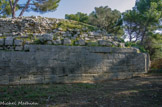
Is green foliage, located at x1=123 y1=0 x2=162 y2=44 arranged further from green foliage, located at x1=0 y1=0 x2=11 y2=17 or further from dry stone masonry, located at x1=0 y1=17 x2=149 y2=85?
green foliage, located at x1=0 y1=0 x2=11 y2=17

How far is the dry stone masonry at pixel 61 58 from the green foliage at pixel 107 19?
15.9m

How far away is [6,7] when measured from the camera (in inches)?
754

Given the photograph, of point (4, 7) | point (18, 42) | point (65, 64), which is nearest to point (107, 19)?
point (4, 7)

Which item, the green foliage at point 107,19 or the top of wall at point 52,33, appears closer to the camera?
the top of wall at point 52,33

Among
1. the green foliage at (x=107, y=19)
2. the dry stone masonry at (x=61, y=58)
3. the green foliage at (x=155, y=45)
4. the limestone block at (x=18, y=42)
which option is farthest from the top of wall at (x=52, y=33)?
the green foliage at (x=107, y=19)

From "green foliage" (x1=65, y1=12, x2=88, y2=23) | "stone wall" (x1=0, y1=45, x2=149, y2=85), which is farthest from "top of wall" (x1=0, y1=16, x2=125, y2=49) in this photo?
"green foliage" (x1=65, y1=12, x2=88, y2=23)

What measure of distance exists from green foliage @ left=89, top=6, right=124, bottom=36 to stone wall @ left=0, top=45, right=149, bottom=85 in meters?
16.5

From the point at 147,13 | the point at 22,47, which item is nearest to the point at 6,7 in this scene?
the point at 22,47

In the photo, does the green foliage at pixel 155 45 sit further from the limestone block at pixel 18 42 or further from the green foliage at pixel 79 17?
the limestone block at pixel 18 42

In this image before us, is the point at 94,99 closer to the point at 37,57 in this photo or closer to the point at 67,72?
the point at 67,72

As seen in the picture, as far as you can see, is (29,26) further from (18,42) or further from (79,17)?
(79,17)

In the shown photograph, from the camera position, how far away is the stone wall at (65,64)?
5.22 m

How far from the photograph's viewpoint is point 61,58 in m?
5.71

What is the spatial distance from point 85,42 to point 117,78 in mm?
2340
